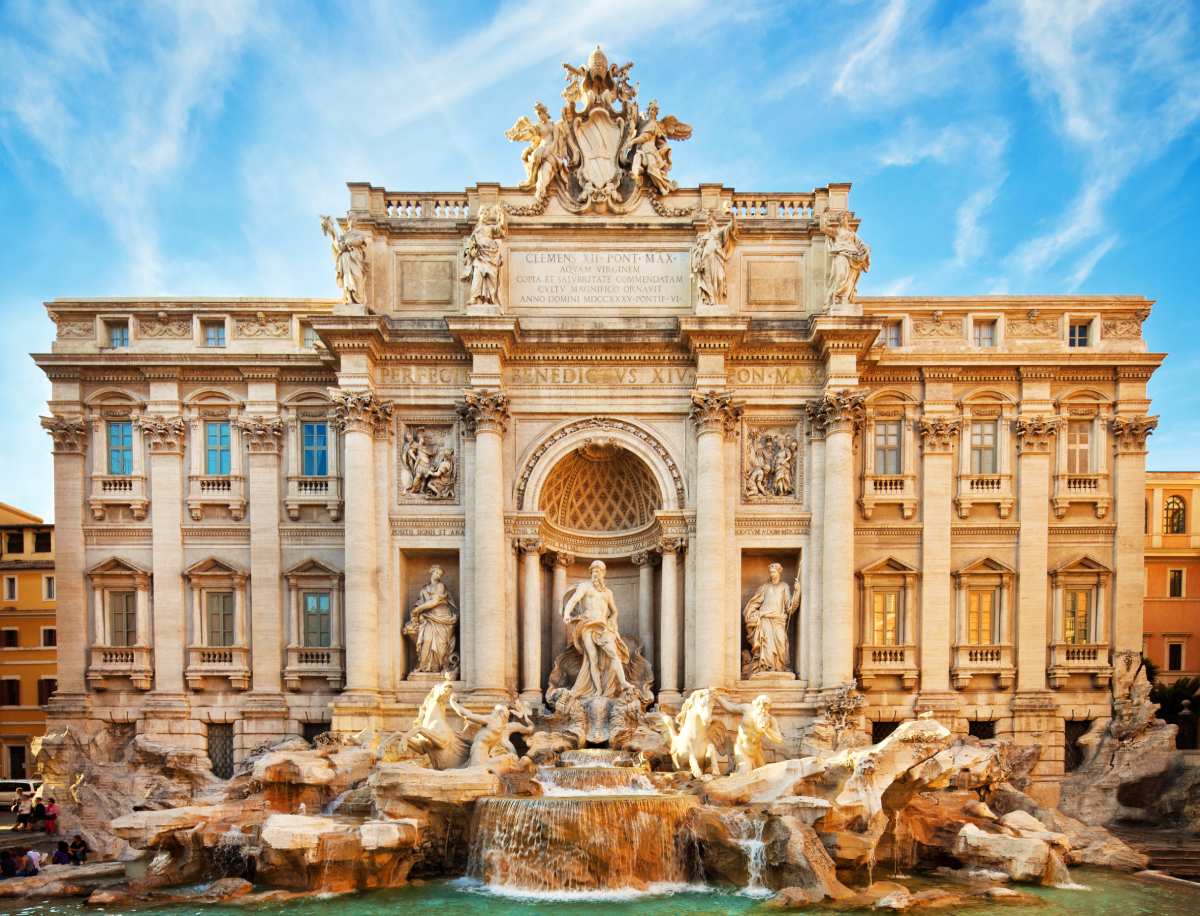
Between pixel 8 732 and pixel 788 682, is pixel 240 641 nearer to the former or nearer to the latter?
pixel 788 682

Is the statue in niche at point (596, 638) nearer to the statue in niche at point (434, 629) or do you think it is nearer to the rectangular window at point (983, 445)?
the statue in niche at point (434, 629)

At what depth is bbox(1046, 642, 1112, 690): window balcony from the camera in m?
21.2

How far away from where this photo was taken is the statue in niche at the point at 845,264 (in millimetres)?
19938

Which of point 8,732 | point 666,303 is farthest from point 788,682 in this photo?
point 8,732

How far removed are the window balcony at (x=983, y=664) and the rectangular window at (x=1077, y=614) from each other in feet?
5.87

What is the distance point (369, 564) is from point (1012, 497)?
1667 centimetres

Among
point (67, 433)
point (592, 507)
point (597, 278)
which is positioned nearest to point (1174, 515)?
point (592, 507)

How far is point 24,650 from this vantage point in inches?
1220

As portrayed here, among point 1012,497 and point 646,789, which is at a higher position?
point 1012,497

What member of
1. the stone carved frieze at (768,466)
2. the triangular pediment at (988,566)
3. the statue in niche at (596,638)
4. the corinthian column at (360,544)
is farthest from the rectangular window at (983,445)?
the corinthian column at (360,544)

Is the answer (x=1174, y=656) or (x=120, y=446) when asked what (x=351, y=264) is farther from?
(x=1174, y=656)

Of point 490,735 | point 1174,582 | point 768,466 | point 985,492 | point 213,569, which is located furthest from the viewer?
point 1174,582

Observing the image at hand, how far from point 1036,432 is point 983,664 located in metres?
6.24

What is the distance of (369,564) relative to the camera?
65.7ft
